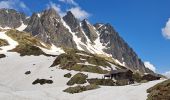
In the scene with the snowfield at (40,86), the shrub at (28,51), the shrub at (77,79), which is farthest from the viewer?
the shrub at (28,51)

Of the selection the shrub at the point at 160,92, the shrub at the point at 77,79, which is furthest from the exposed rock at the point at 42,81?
the shrub at the point at 160,92

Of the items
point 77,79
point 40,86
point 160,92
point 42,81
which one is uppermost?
point 77,79

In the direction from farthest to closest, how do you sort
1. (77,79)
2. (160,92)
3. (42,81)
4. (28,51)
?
(28,51), (42,81), (77,79), (160,92)

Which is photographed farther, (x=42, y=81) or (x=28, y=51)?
(x=28, y=51)

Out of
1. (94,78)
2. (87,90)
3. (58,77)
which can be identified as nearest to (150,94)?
(87,90)

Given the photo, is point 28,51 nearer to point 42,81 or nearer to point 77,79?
point 42,81

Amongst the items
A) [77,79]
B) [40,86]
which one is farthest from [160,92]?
[40,86]

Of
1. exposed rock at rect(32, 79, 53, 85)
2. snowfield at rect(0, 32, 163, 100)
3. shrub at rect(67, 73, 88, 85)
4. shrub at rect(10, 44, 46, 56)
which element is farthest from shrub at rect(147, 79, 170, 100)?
shrub at rect(10, 44, 46, 56)

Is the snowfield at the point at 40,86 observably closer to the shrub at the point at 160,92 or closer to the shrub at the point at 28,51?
the shrub at the point at 160,92

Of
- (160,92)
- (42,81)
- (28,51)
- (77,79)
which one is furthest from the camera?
(28,51)

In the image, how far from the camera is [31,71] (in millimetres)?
110688

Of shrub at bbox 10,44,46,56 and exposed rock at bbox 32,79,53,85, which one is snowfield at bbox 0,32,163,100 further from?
shrub at bbox 10,44,46,56

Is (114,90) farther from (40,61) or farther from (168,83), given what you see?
(40,61)

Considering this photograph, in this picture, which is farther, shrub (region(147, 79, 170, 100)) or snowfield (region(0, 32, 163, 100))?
snowfield (region(0, 32, 163, 100))
